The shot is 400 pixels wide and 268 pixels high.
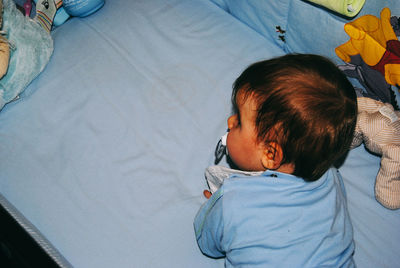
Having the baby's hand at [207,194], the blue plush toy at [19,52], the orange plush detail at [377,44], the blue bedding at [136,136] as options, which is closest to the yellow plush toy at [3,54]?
the blue plush toy at [19,52]

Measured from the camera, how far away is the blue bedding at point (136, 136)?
2.53 feet

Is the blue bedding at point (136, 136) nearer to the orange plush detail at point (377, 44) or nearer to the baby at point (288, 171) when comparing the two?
the orange plush detail at point (377, 44)

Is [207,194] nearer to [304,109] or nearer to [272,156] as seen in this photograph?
[272,156]

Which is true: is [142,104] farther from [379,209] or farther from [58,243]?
[379,209]

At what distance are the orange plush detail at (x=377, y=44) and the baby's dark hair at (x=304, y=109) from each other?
0.76 ft

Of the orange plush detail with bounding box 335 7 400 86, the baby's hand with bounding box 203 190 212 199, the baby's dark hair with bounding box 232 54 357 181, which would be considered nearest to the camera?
the baby's dark hair with bounding box 232 54 357 181

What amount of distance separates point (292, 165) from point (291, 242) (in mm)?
149

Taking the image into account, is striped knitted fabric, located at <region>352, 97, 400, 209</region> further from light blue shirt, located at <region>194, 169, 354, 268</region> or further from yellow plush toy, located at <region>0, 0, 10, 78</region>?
yellow plush toy, located at <region>0, 0, 10, 78</region>

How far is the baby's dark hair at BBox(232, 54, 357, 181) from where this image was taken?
1.79 ft

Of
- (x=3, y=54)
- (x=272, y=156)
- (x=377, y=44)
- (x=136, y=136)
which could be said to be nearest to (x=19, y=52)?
(x=3, y=54)

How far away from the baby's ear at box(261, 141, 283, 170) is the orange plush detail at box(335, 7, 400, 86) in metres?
0.38

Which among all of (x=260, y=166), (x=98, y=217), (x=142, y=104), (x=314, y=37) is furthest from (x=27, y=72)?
(x=314, y=37)

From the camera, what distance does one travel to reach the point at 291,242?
58cm

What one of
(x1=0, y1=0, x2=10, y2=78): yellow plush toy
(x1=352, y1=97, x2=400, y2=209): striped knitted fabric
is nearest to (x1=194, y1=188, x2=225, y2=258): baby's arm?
(x1=352, y1=97, x2=400, y2=209): striped knitted fabric
